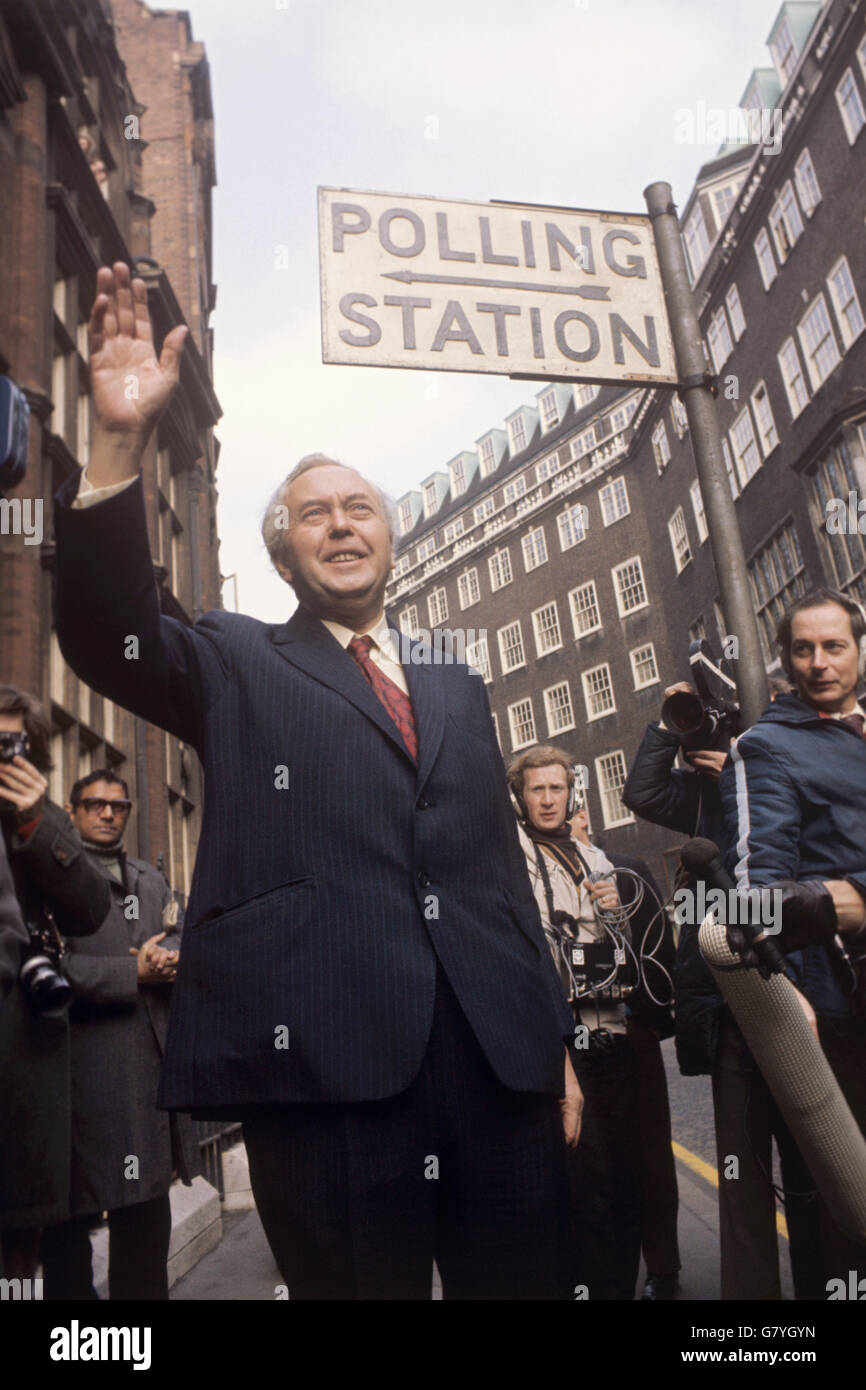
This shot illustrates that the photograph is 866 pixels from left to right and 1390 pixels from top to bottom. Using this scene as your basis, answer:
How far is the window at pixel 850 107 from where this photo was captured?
17969mm

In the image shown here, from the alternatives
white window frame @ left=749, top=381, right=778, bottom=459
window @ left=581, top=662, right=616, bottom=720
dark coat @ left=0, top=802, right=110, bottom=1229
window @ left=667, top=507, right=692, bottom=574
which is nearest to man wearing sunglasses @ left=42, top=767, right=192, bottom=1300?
dark coat @ left=0, top=802, right=110, bottom=1229

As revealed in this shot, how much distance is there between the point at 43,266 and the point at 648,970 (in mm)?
9854

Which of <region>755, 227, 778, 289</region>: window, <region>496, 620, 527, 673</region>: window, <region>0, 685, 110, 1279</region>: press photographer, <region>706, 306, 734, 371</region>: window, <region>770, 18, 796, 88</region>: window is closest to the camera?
<region>0, 685, 110, 1279</region>: press photographer

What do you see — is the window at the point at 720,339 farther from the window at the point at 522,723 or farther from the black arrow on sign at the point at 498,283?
the black arrow on sign at the point at 498,283

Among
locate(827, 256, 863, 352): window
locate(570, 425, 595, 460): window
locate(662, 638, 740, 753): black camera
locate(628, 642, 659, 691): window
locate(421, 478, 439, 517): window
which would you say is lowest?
locate(662, 638, 740, 753): black camera

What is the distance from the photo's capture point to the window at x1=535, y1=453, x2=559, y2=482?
145 feet

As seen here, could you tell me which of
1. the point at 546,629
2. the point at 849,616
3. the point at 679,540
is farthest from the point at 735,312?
the point at 849,616

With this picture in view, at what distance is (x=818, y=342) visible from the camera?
19.9 metres

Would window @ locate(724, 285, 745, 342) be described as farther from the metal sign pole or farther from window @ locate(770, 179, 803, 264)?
the metal sign pole

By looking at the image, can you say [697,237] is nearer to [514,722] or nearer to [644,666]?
[644,666]

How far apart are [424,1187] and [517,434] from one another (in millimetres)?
51831

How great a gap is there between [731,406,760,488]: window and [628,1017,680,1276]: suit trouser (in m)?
20.1
